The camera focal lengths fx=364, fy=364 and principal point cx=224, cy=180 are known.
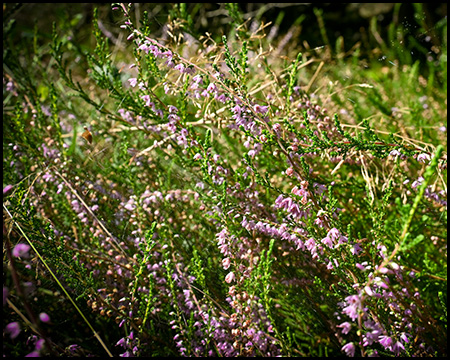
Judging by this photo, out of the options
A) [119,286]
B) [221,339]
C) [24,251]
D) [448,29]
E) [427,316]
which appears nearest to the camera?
[24,251]

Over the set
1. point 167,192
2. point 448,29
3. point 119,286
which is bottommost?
point 448,29

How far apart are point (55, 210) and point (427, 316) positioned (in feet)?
6.02

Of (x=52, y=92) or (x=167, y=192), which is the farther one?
(x=52, y=92)

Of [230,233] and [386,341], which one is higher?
[230,233]

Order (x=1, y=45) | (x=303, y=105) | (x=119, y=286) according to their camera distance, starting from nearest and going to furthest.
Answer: (x=303, y=105) < (x=119, y=286) < (x=1, y=45)

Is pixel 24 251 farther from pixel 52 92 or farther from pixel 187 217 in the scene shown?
pixel 52 92

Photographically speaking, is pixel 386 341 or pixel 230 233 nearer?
pixel 386 341

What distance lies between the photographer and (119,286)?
187 centimetres

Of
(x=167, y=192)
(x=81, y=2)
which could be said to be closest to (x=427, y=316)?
(x=167, y=192)

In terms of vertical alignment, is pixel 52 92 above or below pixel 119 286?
above

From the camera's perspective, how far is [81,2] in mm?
5496

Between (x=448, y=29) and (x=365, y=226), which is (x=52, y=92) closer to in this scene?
(x=365, y=226)

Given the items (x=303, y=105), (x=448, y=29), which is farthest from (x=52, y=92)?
(x=448, y=29)

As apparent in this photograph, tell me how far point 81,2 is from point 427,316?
5.99 metres
